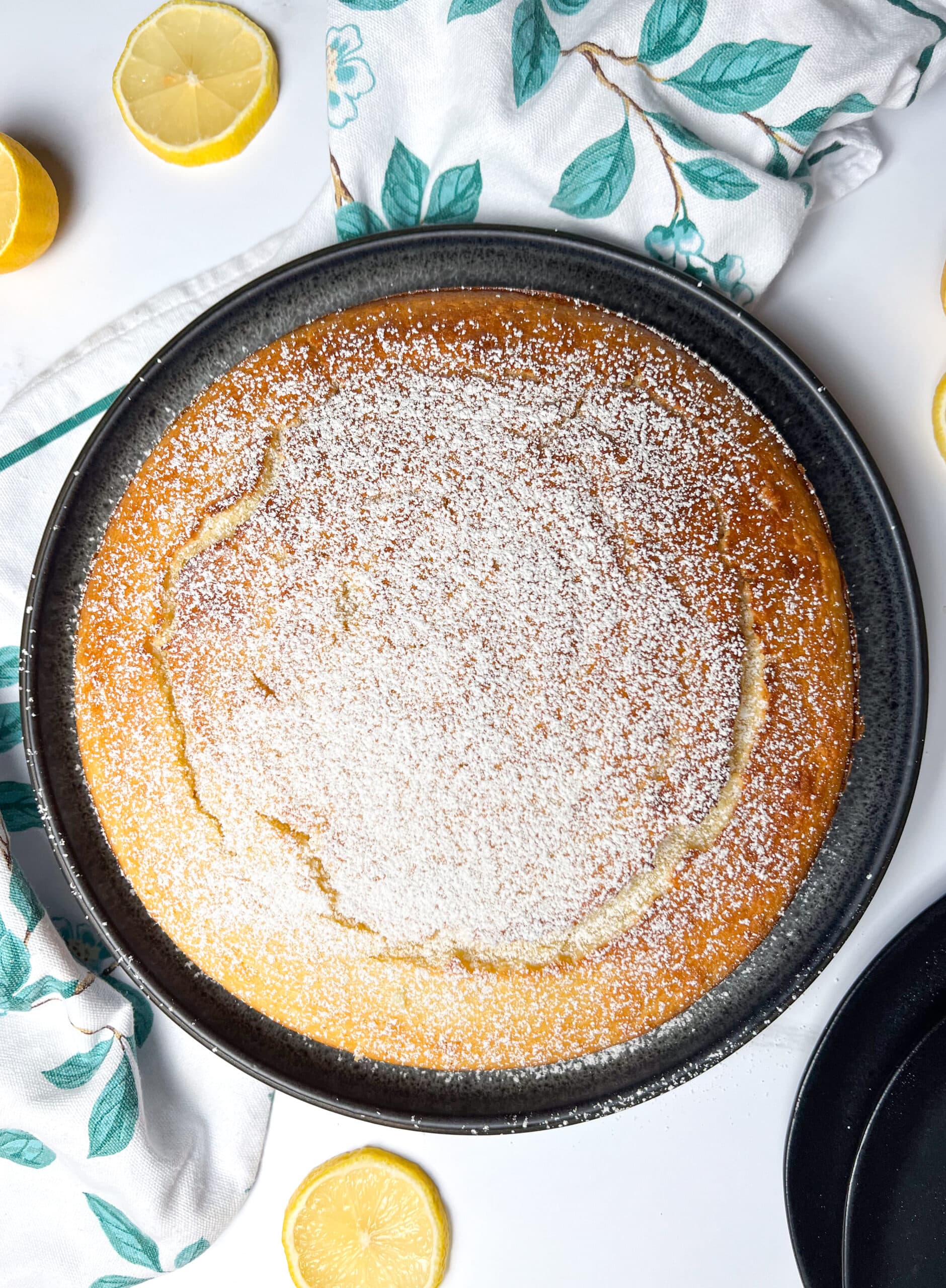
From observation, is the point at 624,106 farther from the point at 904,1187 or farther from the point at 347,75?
the point at 904,1187

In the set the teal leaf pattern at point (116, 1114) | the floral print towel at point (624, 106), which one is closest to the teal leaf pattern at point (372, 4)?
the floral print towel at point (624, 106)

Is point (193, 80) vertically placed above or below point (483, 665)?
above

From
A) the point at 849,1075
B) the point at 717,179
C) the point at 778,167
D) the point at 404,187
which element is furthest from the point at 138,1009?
the point at 778,167

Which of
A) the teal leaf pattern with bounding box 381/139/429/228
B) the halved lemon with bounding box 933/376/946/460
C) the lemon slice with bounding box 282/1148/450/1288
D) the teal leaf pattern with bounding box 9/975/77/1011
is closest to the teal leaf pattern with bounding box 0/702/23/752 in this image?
the teal leaf pattern with bounding box 9/975/77/1011

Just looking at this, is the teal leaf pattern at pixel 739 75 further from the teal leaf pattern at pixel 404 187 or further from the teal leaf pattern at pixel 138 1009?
the teal leaf pattern at pixel 138 1009

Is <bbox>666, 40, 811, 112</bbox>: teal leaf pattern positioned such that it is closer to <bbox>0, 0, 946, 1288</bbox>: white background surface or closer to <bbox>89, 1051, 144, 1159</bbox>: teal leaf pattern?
<bbox>0, 0, 946, 1288</bbox>: white background surface

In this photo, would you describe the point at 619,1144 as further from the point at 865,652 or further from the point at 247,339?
the point at 247,339

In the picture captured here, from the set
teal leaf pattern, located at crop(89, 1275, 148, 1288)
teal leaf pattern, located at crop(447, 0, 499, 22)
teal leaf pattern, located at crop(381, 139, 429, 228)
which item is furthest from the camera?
teal leaf pattern, located at crop(89, 1275, 148, 1288)
